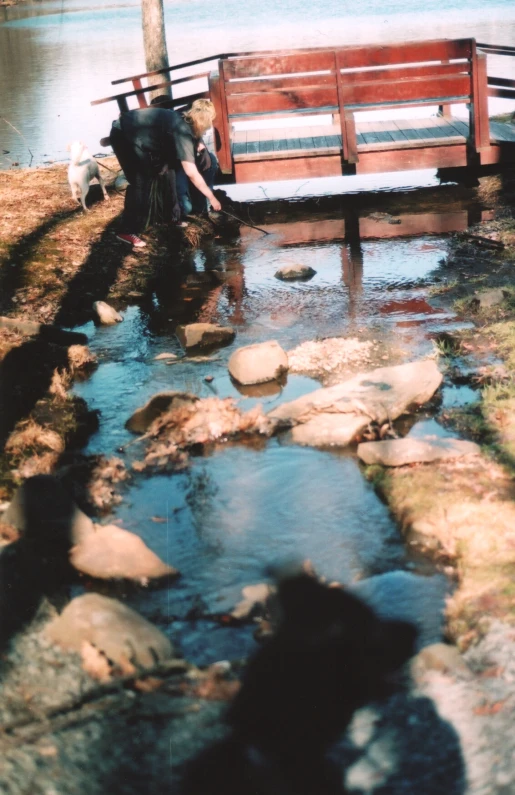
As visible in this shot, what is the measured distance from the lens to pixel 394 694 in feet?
11.7

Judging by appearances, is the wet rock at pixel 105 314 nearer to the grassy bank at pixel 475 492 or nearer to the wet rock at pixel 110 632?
the grassy bank at pixel 475 492

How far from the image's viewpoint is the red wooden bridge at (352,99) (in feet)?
36.7

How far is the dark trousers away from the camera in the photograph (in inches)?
378

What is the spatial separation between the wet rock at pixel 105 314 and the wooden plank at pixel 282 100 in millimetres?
4504

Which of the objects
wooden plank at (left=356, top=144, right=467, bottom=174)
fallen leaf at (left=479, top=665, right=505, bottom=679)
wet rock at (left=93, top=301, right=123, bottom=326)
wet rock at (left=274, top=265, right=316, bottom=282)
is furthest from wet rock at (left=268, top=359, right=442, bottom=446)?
wooden plank at (left=356, top=144, right=467, bottom=174)

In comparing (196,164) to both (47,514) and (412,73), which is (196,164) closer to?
(412,73)

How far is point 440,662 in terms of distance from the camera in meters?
3.69

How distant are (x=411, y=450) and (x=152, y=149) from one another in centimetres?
581

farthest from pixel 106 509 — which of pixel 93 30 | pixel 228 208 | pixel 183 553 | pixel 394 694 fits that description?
pixel 93 30

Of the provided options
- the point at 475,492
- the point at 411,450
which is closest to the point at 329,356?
the point at 411,450

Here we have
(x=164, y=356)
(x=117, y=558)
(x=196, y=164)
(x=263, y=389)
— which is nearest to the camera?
(x=117, y=558)

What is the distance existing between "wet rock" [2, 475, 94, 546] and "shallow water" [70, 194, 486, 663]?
360mm

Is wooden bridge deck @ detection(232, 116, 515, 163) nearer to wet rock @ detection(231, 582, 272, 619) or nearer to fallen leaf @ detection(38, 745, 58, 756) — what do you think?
wet rock @ detection(231, 582, 272, 619)

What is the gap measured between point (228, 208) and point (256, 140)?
5.97 ft
